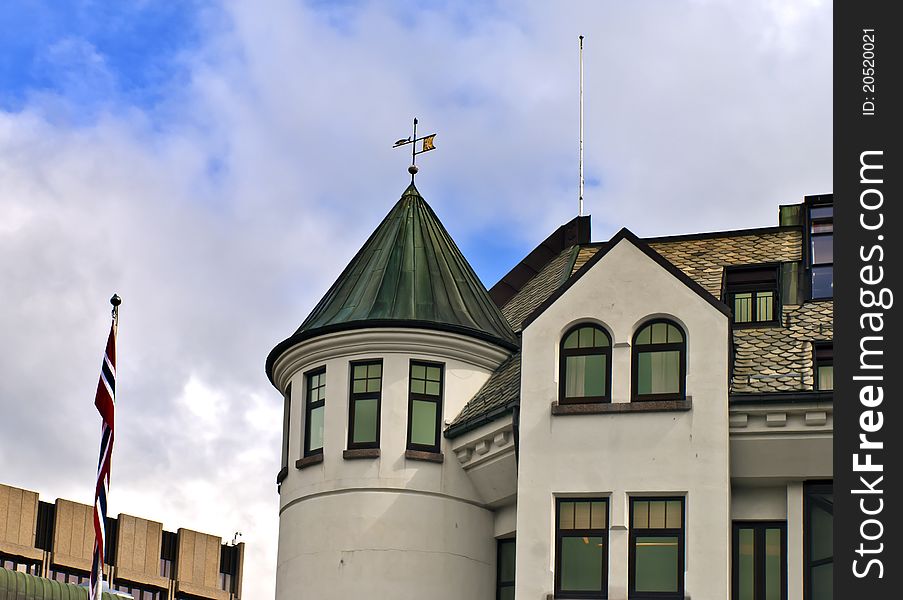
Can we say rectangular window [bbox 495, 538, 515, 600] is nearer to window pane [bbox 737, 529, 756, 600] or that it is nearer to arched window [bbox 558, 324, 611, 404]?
arched window [bbox 558, 324, 611, 404]

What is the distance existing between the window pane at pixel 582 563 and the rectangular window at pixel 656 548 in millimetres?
629

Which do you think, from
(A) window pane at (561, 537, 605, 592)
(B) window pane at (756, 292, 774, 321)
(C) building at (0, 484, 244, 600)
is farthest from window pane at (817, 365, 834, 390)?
(C) building at (0, 484, 244, 600)

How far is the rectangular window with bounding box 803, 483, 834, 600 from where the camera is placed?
3138 cm

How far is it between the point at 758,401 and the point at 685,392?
1.36 metres

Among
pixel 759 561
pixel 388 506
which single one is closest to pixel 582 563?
pixel 759 561

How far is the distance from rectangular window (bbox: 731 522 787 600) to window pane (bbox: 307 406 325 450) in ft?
29.2

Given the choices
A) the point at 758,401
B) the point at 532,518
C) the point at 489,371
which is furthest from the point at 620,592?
the point at 489,371

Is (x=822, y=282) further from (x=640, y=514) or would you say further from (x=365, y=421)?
(x=365, y=421)

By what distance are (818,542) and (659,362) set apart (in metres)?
4.40

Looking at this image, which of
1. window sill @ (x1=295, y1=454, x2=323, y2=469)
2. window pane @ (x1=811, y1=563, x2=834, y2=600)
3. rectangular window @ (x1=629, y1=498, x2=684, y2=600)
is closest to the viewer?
rectangular window @ (x1=629, y1=498, x2=684, y2=600)

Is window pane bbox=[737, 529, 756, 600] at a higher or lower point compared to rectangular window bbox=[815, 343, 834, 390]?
lower

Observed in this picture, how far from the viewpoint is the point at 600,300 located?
3334cm

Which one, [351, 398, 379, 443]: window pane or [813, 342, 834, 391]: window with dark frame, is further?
[351, 398, 379, 443]: window pane

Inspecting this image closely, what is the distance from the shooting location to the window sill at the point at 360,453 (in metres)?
35.0
